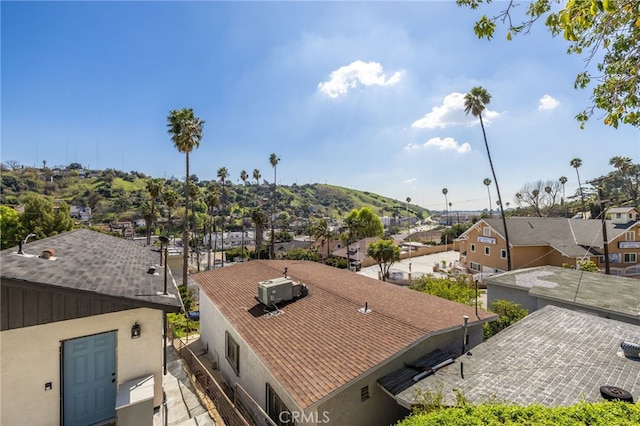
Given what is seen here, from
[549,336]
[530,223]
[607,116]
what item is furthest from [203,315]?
[530,223]

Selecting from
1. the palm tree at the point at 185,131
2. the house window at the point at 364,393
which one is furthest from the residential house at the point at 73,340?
the palm tree at the point at 185,131

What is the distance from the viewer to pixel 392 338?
8258mm

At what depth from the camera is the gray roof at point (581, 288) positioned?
538 inches

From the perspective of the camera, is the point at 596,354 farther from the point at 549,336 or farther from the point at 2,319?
the point at 2,319

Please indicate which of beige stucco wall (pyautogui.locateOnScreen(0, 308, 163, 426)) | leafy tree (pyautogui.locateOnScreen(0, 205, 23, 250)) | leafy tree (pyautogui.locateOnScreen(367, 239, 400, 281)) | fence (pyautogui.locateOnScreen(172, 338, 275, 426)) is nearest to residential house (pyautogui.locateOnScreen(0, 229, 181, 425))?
beige stucco wall (pyautogui.locateOnScreen(0, 308, 163, 426))

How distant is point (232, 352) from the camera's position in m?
11.2

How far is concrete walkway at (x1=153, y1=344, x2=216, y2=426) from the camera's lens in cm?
725

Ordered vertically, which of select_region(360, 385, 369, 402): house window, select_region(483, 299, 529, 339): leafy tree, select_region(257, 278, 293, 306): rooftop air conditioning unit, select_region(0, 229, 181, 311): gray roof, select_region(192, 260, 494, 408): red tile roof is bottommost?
select_region(483, 299, 529, 339): leafy tree

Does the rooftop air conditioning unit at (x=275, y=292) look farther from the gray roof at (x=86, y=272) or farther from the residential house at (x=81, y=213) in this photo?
the residential house at (x=81, y=213)

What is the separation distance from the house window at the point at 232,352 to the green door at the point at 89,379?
4.38 meters

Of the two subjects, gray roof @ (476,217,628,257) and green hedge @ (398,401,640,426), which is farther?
gray roof @ (476,217,628,257)

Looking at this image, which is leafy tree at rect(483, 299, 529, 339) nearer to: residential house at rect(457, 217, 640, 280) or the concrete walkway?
the concrete walkway

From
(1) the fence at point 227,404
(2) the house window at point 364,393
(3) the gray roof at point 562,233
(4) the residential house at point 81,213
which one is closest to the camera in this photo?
(1) the fence at point 227,404

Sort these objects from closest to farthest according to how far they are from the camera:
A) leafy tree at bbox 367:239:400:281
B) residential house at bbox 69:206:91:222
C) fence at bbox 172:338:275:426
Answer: fence at bbox 172:338:275:426, leafy tree at bbox 367:239:400:281, residential house at bbox 69:206:91:222
